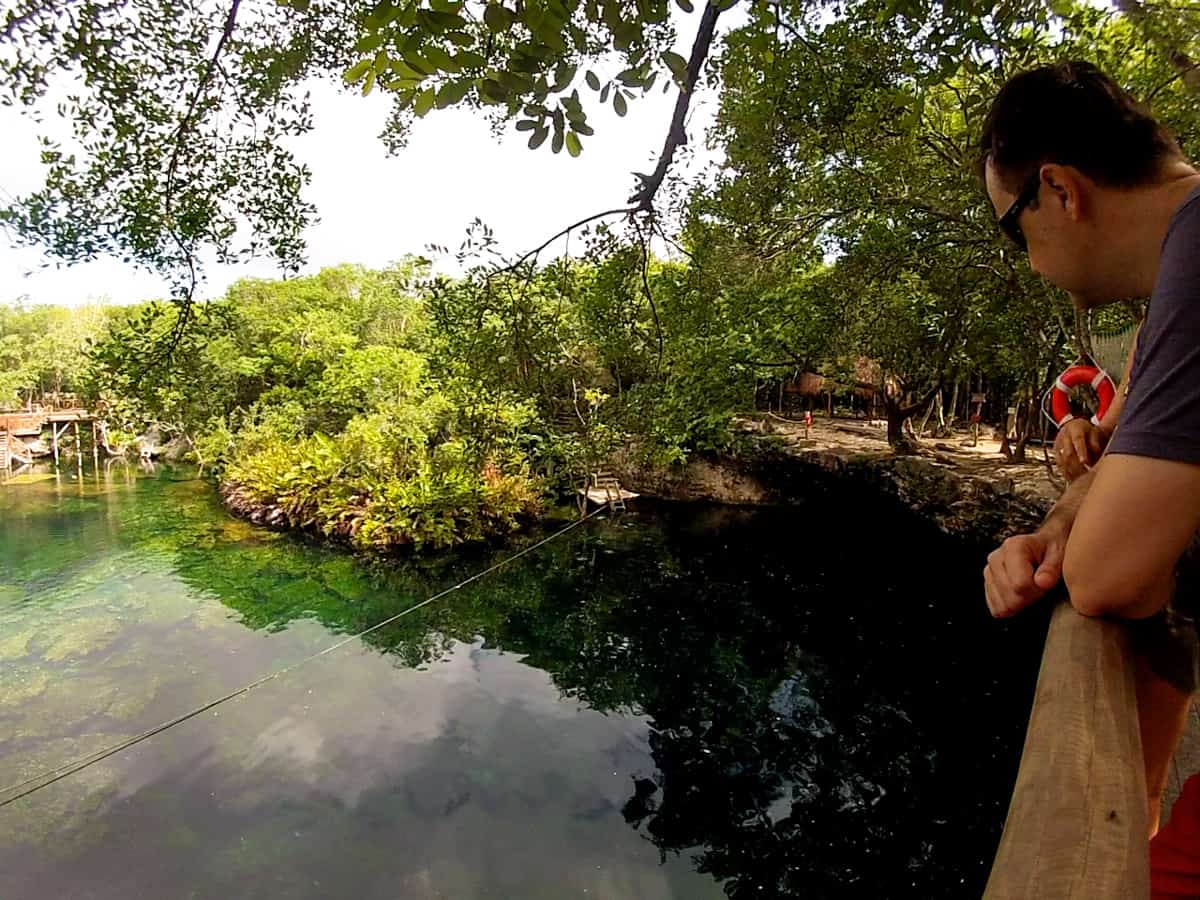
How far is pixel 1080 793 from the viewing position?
43cm

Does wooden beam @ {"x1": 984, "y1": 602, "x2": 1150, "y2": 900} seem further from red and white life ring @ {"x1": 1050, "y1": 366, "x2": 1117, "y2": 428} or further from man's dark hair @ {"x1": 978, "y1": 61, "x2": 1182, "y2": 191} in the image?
red and white life ring @ {"x1": 1050, "y1": 366, "x2": 1117, "y2": 428}

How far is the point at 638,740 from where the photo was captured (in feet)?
20.4

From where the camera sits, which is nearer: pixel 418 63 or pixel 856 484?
pixel 418 63

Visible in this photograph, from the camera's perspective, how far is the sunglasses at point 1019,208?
0.75 metres

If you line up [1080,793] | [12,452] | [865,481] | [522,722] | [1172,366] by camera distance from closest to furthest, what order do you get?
[1080,793]
[1172,366]
[522,722]
[865,481]
[12,452]

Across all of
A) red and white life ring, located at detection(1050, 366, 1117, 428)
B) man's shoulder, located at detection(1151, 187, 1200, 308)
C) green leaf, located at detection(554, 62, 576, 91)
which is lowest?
red and white life ring, located at detection(1050, 366, 1117, 428)

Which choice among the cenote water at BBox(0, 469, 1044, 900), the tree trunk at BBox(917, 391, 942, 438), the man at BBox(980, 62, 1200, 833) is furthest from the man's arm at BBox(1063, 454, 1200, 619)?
the tree trunk at BBox(917, 391, 942, 438)

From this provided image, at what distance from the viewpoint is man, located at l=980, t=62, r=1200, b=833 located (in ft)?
1.78

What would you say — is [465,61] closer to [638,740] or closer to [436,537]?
[638,740]

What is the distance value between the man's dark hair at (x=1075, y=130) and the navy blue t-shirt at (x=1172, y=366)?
5.6 inches

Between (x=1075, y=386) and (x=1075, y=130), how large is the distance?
0.62 metres

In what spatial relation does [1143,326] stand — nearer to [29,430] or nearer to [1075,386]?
[1075,386]

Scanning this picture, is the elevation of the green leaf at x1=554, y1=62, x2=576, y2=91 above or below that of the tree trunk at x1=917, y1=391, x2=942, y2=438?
above

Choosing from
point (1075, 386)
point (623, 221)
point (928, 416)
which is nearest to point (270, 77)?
point (623, 221)
